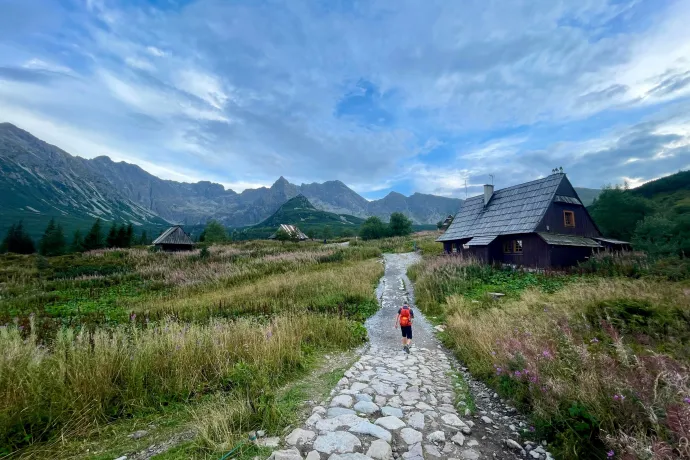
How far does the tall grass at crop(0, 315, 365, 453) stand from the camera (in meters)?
3.65

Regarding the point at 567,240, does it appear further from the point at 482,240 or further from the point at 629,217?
the point at 629,217

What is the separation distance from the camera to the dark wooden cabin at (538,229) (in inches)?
854

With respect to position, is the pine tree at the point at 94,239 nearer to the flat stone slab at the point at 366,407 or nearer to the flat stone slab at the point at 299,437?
the flat stone slab at the point at 366,407

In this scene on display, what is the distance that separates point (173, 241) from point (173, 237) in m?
0.70

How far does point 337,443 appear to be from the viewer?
344 centimetres

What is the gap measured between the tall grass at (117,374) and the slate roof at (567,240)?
21129 millimetres

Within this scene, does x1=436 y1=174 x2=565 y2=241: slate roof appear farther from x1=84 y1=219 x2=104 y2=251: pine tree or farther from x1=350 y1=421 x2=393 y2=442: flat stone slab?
x1=84 y1=219 x2=104 y2=251: pine tree

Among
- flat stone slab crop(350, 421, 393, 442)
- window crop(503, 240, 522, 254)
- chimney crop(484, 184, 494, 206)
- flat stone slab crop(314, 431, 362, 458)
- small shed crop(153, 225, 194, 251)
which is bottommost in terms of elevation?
small shed crop(153, 225, 194, 251)

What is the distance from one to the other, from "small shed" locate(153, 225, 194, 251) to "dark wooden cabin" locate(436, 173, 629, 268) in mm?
35832

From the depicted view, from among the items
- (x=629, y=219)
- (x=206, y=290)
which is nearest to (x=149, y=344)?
(x=206, y=290)

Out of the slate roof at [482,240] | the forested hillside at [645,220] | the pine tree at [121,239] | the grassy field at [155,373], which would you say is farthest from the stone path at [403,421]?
the pine tree at [121,239]

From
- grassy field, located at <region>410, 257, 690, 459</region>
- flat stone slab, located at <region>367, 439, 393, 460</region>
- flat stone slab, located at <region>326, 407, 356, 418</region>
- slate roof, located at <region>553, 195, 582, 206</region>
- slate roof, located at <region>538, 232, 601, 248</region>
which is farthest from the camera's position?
slate roof, located at <region>553, 195, 582, 206</region>

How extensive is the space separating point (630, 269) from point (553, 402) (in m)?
18.0

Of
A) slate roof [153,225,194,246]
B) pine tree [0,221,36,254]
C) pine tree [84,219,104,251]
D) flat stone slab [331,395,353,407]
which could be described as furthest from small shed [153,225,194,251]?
flat stone slab [331,395,353,407]
